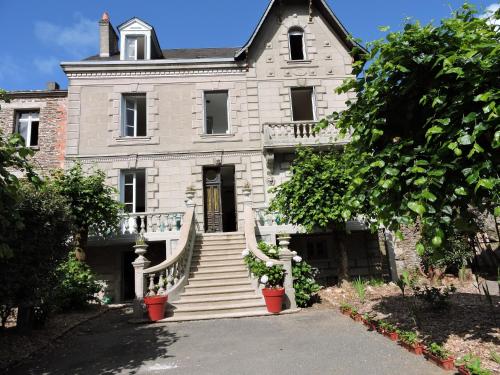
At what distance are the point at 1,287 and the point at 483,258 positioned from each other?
13434 millimetres

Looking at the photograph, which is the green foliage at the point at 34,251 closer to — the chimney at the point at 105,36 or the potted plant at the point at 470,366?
the potted plant at the point at 470,366

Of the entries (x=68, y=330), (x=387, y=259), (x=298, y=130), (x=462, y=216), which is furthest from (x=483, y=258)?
(x=68, y=330)

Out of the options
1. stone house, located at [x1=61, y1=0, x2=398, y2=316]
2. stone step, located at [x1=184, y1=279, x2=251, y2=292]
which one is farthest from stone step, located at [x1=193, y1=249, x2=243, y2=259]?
stone step, located at [x1=184, y1=279, x2=251, y2=292]

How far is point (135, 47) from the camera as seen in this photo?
14.2 m

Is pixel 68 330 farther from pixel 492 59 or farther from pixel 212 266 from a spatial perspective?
pixel 492 59

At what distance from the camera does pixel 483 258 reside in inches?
464

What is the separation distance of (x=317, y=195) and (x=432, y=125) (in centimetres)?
537

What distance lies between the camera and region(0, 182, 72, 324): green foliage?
557cm

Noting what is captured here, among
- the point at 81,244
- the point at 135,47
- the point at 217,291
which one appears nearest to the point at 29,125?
the point at 135,47

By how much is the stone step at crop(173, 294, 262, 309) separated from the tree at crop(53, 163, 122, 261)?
12.8 ft

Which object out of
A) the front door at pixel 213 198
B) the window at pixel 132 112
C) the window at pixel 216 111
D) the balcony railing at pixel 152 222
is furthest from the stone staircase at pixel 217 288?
the window at pixel 132 112

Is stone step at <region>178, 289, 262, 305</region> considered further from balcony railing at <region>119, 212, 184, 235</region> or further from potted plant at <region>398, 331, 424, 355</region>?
potted plant at <region>398, 331, 424, 355</region>

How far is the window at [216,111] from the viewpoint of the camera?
14.1 metres

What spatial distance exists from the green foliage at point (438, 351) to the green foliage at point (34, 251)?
20.0 feet
